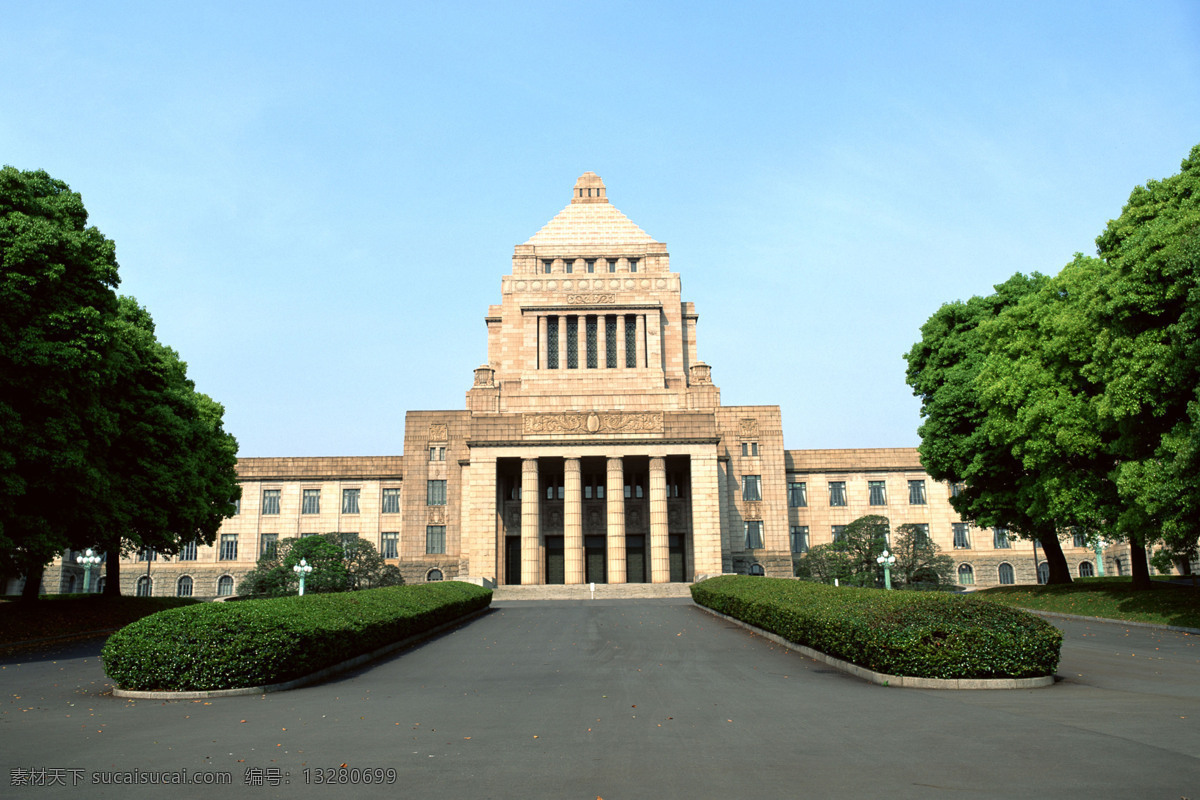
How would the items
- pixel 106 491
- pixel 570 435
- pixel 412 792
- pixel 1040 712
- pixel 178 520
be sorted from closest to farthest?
1. pixel 412 792
2. pixel 1040 712
3. pixel 106 491
4. pixel 178 520
5. pixel 570 435

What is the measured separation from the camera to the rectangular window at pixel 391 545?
2562 inches

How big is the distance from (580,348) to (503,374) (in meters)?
6.33

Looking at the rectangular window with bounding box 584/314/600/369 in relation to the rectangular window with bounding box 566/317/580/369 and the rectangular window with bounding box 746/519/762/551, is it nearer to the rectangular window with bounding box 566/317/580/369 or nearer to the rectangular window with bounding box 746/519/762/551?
the rectangular window with bounding box 566/317/580/369

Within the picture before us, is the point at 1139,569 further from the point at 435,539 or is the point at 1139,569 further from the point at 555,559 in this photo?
the point at 435,539

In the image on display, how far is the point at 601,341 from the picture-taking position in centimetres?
6494

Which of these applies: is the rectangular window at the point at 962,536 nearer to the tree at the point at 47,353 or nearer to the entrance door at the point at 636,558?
the entrance door at the point at 636,558

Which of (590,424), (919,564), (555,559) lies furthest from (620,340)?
(919,564)

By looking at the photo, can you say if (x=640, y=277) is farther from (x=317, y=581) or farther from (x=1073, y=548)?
(x=1073, y=548)

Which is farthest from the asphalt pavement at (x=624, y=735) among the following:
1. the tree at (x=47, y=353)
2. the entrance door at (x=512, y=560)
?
the entrance door at (x=512, y=560)

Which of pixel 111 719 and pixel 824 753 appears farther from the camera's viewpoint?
pixel 111 719

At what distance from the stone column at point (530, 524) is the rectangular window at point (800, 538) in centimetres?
2329

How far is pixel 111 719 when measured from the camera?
465 inches

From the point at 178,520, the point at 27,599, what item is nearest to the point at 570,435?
the point at 178,520

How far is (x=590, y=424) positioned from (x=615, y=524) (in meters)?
6.50
